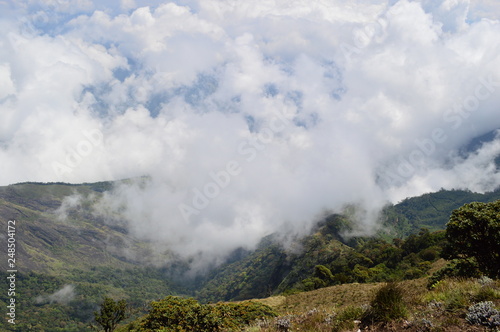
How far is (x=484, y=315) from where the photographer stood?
9117 mm

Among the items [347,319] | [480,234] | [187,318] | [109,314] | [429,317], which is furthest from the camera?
[109,314]

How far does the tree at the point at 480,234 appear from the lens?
71.8ft

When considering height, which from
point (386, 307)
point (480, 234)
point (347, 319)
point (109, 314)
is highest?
point (480, 234)

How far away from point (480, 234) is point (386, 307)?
697 inches

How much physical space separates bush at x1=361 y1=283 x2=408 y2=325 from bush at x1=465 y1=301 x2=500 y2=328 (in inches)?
77.8

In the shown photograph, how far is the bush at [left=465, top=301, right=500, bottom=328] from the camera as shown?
8.84m

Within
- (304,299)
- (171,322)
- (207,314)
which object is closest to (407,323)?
(207,314)

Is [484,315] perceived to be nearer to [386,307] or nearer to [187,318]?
[386,307]

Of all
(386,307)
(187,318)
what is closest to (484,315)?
(386,307)

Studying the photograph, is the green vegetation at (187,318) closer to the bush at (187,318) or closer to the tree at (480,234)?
the bush at (187,318)

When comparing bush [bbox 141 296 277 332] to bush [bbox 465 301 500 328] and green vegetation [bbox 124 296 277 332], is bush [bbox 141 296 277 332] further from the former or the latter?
bush [bbox 465 301 500 328]

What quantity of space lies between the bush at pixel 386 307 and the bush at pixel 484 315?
77.8 inches

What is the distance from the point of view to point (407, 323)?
10.1 meters

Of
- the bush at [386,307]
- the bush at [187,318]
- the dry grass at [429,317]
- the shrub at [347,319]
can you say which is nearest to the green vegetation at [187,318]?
the bush at [187,318]
